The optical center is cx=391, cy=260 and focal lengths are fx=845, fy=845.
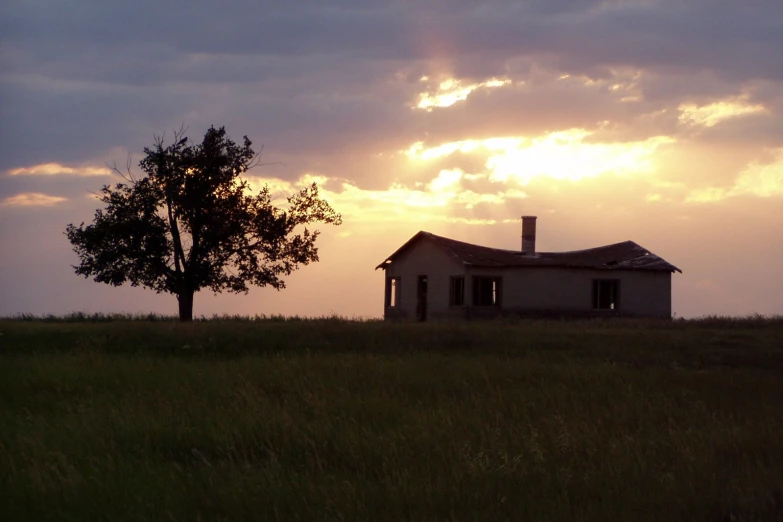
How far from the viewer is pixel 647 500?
7305mm

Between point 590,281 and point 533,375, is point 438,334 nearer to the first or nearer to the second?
point 533,375

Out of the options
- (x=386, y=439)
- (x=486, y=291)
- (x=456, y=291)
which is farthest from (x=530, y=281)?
(x=386, y=439)

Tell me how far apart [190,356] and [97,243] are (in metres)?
16.9

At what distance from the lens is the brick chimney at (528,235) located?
42.3 meters

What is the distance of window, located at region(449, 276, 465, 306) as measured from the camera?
39.7 m

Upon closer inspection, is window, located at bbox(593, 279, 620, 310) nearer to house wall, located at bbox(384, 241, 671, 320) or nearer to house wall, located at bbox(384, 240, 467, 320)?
house wall, located at bbox(384, 241, 671, 320)

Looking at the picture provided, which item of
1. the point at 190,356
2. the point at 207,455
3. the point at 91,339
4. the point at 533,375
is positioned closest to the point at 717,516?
the point at 207,455

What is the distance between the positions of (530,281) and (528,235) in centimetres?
387

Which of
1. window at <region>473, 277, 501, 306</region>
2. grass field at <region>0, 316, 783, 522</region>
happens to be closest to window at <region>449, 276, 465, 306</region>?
window at <region>473, 277, 501, 306</region>

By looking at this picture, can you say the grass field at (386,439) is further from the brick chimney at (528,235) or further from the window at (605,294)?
the brick chimney at (528,235)

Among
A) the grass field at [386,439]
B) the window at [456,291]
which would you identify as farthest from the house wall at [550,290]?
the grass field at [386,439]

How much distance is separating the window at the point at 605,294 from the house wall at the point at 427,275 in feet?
21.3

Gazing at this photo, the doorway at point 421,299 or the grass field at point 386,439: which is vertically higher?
the doorway at point 421,299

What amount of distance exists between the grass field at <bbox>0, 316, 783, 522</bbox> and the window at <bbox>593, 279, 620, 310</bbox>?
2052 centimetres
